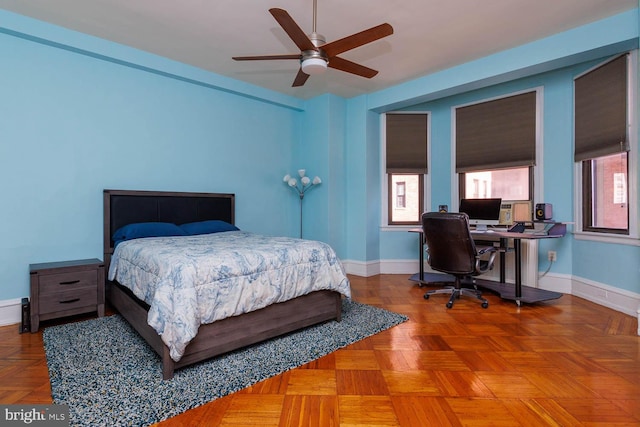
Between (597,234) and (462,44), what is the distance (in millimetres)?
2428

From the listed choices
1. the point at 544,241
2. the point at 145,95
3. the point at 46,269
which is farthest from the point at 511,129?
the point at 46,269

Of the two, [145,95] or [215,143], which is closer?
[145,95]

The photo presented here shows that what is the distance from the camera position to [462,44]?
11.0ft

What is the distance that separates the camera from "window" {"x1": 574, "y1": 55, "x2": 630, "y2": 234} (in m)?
3.18

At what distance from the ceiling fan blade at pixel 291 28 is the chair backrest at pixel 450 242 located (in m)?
2.01

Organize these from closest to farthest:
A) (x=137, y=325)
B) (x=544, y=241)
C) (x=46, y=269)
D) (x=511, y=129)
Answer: (x=137, y=325), (x=46, y=269), (x=544, y=241), (x=511, y=129)

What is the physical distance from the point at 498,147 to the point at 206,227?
3.86 m

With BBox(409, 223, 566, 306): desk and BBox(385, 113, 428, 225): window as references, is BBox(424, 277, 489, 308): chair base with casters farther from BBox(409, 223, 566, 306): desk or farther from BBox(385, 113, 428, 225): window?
BBox(385, 113, 428, 225): window

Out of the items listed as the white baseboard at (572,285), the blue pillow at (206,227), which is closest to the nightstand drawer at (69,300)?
the blue pillow at (206,227)

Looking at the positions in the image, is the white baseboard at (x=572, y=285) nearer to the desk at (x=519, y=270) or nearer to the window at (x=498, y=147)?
the desk at (x=519, y=270)

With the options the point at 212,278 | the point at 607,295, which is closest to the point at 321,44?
the point at 212,278

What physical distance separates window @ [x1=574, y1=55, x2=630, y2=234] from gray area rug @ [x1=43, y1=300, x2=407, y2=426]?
255 cm

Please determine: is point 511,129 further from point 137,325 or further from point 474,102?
point 137,325

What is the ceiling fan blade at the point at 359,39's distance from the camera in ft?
7.30
